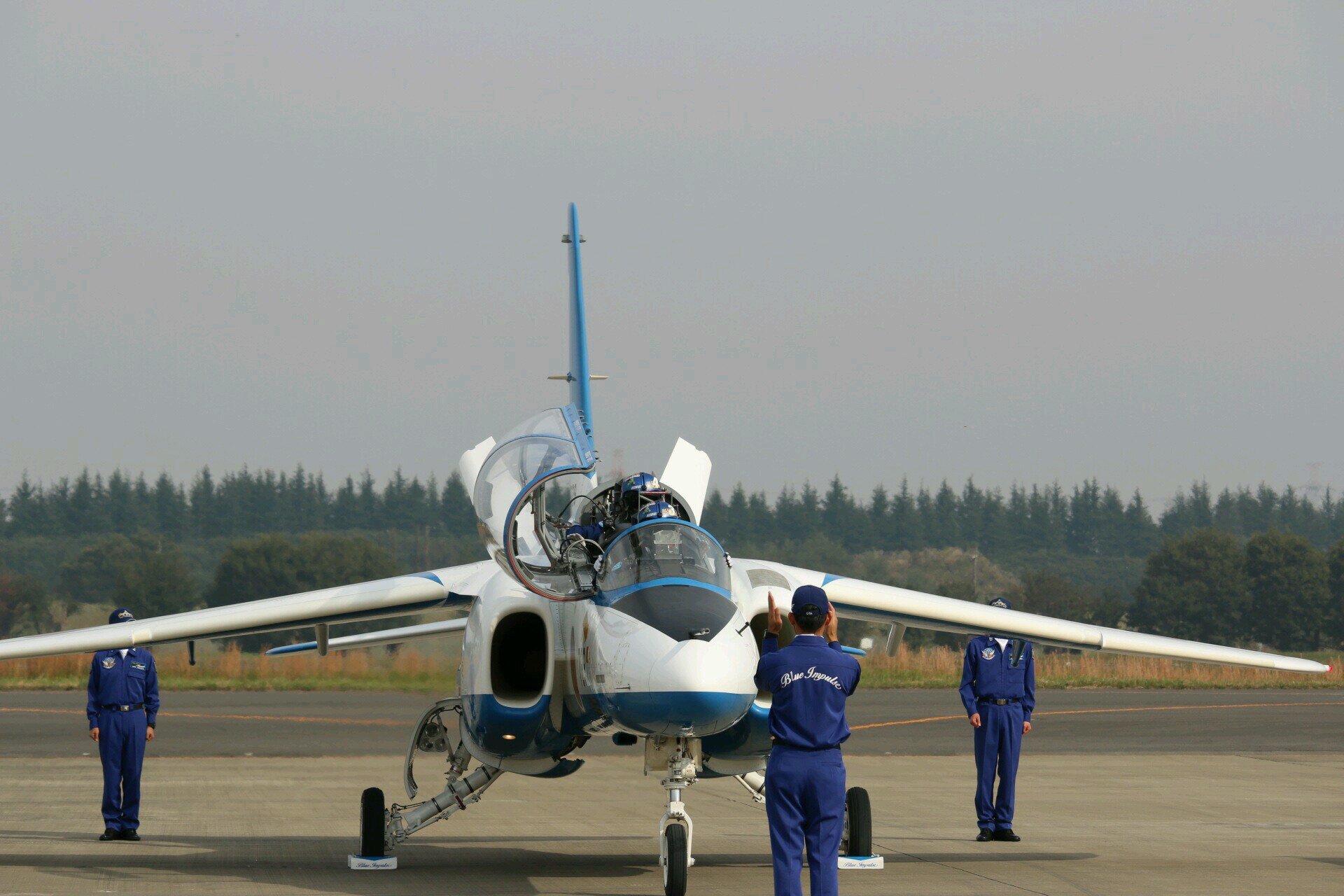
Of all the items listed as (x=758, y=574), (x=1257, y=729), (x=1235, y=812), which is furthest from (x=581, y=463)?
(x=1257, y=729)

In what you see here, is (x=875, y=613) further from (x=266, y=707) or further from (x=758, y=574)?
(x=266, y=707)

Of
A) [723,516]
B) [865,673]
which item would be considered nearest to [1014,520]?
[723,516]

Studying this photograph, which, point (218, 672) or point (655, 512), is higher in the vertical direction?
point (655, 512)

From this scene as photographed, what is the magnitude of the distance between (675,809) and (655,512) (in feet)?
6.18

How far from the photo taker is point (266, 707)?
31078 millimetres

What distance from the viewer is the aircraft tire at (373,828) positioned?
37.4ft

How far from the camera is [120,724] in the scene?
13.0 metres

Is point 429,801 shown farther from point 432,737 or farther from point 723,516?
point 723,516

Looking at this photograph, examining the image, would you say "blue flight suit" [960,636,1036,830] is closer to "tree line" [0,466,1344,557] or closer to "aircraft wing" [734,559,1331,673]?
"aircraft wing" [734,559,1331,673]

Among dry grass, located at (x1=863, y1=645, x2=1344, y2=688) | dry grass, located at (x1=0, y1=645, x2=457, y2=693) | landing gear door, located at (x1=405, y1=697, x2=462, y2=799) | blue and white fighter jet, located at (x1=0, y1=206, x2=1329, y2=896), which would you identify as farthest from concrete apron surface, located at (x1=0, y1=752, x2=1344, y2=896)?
dry grass, located at (x1=863, y1=645, x2=1344, y2=688)

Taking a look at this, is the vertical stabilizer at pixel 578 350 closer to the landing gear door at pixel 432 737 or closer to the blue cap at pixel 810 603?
the landing gear door at pixel 432 737

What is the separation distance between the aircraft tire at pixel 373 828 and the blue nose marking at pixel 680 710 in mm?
3189

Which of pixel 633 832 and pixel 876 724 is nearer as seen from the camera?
pixel 633 832

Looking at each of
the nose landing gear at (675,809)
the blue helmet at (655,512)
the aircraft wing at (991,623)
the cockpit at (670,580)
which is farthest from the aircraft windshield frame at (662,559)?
the aircraft wing at (991,623)
